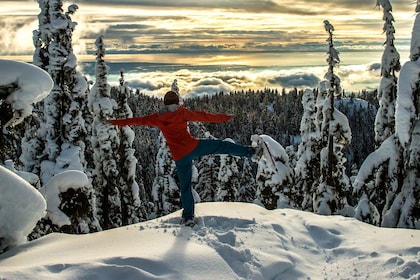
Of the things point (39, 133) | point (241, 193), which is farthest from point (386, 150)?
point (241, 193)

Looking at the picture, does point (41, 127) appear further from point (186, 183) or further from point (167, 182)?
point (186, 183)

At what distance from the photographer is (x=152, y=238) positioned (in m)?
6.55

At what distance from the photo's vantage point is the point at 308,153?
97.7 ft

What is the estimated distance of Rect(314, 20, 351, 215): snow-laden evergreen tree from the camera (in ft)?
70.5

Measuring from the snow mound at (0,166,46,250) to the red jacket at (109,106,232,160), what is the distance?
229cm

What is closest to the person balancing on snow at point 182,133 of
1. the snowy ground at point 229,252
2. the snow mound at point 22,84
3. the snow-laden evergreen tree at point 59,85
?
the snowy ground at point 229,252

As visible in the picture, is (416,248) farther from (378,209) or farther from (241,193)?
(241,193)

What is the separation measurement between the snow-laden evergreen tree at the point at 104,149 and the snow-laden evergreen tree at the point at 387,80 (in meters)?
15.4

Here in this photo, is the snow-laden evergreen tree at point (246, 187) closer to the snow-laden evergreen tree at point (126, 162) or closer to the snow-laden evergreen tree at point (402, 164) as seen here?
the snow-laden evergreen tree at point (126, 162)

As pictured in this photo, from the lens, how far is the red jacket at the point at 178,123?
7.75m

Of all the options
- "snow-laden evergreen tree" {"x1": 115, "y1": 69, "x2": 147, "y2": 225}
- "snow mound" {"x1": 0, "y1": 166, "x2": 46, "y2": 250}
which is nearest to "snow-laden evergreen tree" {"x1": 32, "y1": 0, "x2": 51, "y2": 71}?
"snow-laden evergreen tree" {"x1": 115, "y1": 69, "x2": 147, "y2": 225}

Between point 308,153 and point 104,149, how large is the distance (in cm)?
1441

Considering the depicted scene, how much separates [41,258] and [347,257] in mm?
4590

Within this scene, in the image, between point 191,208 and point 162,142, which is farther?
point 162,142
